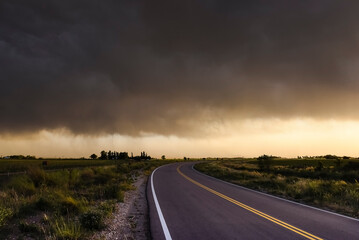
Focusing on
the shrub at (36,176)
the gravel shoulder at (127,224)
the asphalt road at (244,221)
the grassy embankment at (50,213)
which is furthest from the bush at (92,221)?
the shrub at (36,176)

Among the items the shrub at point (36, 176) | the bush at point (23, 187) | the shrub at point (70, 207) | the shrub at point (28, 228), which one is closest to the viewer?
the shrub at point (28, 228)

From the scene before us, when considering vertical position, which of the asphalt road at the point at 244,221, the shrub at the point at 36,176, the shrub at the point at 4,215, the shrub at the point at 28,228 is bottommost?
the asphalt road at the point at 244,221

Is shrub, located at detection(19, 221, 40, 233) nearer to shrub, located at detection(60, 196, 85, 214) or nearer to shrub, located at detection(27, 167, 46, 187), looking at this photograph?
shrub, located at detection(60, 196, 85, 214)

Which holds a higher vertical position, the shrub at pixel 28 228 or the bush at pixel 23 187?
the bush at pixel 23 187

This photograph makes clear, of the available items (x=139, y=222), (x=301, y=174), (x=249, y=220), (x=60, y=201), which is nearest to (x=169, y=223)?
(x=139, y=222)

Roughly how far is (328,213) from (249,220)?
12.7 ft

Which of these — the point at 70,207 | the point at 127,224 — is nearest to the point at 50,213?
the point at 70,207

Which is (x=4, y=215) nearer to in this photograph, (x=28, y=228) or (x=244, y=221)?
(x=28, y=228)

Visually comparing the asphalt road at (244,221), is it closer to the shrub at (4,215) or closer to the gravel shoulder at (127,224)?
the gravel shoulder at (127,224)

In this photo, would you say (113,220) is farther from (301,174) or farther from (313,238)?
(301,174)

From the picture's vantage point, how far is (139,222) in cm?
791

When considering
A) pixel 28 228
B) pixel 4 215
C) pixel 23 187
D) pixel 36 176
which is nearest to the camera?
pixel 28 228

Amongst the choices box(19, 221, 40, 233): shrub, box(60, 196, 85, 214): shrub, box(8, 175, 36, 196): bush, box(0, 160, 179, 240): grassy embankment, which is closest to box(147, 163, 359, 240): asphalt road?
box(0, 160, 179, 240): grassy embankment

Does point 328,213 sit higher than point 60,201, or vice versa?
point 60,201
